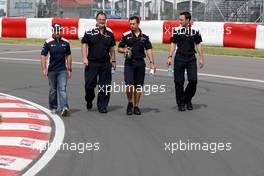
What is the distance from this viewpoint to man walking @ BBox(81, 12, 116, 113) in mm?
10062

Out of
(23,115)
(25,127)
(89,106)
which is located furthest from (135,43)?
(25,127)

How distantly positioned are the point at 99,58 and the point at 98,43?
0.86ft

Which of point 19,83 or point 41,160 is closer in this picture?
point 41,160

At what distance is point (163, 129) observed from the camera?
8.82 m

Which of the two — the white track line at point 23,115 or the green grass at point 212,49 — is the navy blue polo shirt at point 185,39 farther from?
the green grass at point 212,49

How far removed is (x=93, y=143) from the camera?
7.79m

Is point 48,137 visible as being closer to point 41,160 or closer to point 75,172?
point 41,160

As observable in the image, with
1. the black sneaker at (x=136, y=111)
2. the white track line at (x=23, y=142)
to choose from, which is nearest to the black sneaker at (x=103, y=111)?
the black sneaker at (x=136, y=111)

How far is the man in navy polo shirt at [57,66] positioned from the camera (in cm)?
990

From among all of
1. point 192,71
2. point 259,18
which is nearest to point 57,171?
point 192,71

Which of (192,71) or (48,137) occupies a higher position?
(192,71)

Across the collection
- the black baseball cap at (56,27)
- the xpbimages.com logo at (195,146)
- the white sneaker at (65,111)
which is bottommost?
the xpbimages.com logo at (195,146)

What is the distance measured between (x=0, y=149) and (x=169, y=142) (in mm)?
2200

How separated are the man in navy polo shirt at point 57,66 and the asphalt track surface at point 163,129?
0.44 metres
